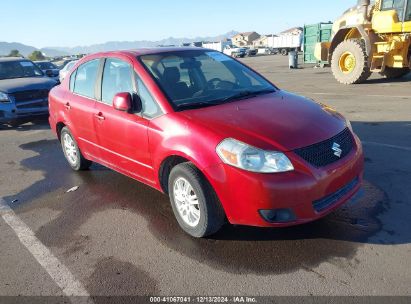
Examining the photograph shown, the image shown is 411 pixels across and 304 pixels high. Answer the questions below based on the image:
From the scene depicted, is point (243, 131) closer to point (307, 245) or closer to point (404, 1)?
point (307, 245)

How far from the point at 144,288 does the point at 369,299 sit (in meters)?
1.62

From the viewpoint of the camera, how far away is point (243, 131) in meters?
3.24

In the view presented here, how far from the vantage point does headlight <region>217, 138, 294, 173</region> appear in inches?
119

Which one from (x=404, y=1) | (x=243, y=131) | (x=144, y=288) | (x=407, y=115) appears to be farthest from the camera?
(x=404, y=1)

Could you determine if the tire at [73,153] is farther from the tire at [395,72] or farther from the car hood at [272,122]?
the tire at [395,72]

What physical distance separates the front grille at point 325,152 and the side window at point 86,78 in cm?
281

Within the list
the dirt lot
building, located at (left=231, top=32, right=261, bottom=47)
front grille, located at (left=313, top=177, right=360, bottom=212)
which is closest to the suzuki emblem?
front grille, located at (left=313, top=177, right=360, bottom=212)

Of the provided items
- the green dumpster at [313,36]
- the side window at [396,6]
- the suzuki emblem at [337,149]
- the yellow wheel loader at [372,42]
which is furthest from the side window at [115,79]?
the green dumpster at [313,36]

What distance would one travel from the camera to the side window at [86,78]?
4.84 metres

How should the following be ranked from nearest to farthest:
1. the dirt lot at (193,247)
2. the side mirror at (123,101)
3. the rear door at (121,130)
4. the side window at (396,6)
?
1. the dirt lot at (193,247)
2. the side mirror at (123,101)
3. the rear door at (121,130)
4. the side window at (396,6)

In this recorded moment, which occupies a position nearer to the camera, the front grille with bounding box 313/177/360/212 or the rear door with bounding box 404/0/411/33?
the front grille with bounding box 313/177/360/212

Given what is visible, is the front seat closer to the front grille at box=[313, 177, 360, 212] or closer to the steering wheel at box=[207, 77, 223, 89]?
the steering wheel at box=[207, 77, 223, 89]

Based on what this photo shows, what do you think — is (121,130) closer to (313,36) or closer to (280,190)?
(280,190)

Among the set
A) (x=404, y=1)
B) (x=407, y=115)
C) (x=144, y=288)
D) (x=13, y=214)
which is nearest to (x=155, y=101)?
(x=144, y=288)
